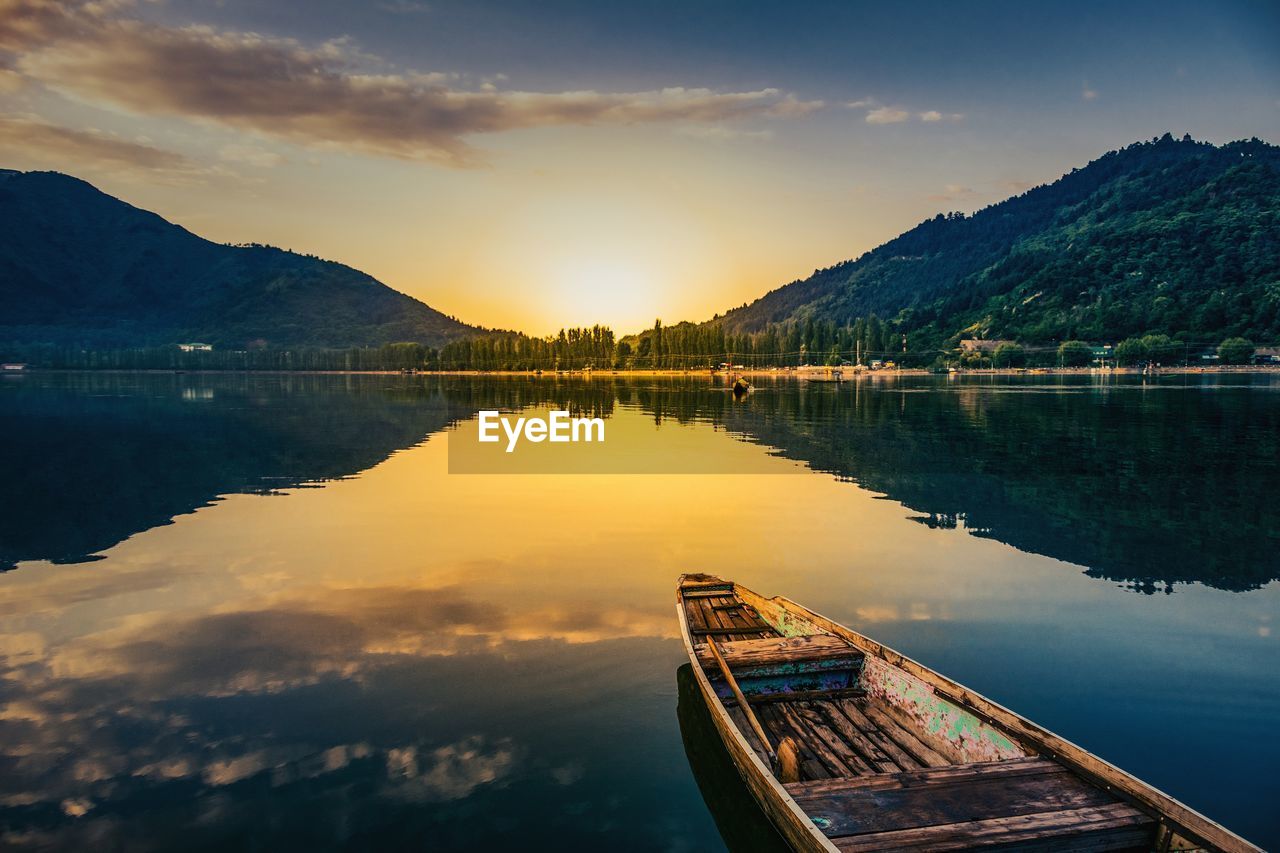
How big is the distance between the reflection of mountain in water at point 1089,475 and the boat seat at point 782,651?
40.4ft

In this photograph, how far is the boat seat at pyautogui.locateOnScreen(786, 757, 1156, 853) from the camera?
8266 millimetres

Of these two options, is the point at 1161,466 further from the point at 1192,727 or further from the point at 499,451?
the point at 499,451

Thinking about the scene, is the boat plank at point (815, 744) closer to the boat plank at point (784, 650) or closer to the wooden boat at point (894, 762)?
the wooden boat at point (894, 762)

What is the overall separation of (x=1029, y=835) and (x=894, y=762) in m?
2.55

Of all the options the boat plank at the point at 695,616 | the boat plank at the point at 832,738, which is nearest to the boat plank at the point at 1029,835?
the boat plank at the point at 832,738

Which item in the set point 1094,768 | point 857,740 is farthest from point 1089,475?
point 1094,768

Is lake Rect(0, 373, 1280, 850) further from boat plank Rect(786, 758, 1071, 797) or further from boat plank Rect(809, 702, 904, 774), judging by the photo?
boat plank Rect(809, 702, 904, 774)

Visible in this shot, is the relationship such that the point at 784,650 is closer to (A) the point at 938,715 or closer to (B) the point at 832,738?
(B) the point at 832,738

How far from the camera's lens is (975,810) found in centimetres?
894

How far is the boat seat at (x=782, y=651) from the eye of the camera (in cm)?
1302

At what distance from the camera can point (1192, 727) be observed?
42.7 ft

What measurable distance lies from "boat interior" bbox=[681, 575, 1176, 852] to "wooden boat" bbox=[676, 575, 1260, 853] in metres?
0.02

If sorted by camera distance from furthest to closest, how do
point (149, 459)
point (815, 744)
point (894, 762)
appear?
point (149, 459) → point (815, 744) → point (894, 762)

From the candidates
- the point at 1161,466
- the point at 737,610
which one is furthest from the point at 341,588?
the point at 1161,466
